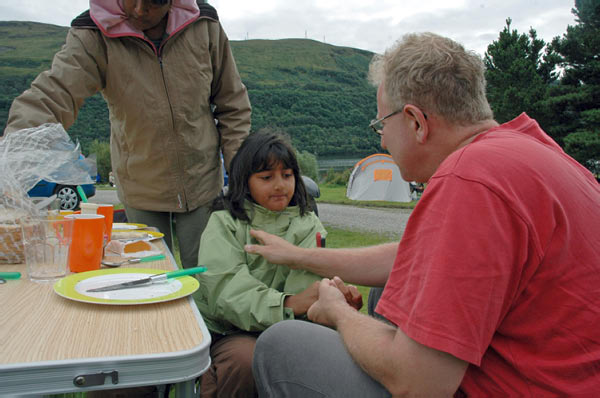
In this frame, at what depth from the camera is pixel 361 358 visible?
1115 millimetres

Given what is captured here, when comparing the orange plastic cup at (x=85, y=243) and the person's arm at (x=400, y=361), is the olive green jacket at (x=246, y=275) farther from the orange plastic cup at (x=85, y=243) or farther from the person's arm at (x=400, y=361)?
the person's arm at (x=400, y=361)

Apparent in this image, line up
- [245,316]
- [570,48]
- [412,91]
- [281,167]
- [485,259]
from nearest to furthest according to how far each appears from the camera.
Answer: [485,259]
[412,91]
[245,316]
[281,167]
[570,48]

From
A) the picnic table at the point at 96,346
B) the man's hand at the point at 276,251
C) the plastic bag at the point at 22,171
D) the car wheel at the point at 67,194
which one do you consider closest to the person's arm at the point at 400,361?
the picnic table at the point at 96,346

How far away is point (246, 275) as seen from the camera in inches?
71.9

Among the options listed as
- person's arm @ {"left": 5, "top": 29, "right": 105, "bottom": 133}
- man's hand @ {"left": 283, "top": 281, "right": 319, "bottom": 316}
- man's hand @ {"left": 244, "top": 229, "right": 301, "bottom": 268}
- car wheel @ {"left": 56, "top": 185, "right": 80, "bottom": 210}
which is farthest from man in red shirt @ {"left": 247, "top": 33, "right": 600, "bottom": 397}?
car wheel @ {"left": 56, "top": 185, "right": 80, "bottom": 210}

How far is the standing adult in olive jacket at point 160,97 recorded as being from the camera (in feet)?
7.32

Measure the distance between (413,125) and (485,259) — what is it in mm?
474

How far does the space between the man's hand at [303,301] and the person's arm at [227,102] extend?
1.11 metres

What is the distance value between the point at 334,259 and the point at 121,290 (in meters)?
0.97

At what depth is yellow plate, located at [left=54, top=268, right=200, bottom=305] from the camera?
3.80 feet

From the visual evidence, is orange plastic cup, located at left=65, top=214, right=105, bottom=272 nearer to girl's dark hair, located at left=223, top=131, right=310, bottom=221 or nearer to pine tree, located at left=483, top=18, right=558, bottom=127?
girl's dark hair, located at left=223, top=131, right=310, bottom=221

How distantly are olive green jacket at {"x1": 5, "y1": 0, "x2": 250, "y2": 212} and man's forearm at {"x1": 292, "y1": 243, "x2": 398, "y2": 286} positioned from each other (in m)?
0.90

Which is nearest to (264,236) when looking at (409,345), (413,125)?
(413,125)

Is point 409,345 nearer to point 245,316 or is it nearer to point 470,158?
point 470,158
